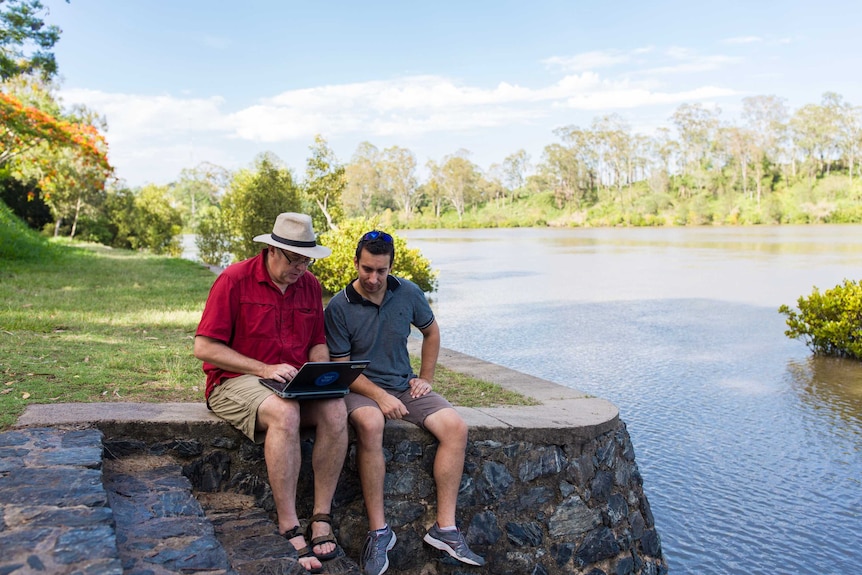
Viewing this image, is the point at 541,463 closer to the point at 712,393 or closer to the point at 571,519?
the point at 571,519

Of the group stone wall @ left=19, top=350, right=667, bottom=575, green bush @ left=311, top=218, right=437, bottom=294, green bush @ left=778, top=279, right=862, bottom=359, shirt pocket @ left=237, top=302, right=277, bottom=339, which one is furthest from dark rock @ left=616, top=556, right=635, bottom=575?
green bush @ left=311, top=218, right=437, bottom=294

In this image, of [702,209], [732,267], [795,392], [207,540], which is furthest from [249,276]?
[702,209]

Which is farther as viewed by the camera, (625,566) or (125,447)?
(625,566)

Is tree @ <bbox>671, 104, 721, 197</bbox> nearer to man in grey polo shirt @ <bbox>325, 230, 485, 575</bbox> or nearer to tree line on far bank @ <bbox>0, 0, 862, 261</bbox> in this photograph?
tree line on far bank @ <bbox>0, 0, 862, 261</bbox>

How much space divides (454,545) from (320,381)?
102 centimetres

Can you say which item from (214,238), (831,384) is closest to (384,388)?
(831,384)

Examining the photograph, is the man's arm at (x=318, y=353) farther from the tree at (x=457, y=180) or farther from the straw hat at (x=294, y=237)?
the tree at (x=457, y=180)

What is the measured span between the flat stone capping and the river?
96cm

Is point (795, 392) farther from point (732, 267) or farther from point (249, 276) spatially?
point (732, 267)

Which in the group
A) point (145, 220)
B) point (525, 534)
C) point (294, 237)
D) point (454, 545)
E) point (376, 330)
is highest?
point (294, 237)

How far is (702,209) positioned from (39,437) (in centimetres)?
6552

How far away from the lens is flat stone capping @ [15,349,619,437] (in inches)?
142

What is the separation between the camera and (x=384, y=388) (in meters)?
3.96

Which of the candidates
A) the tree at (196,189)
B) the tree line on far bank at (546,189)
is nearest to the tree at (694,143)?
the tree line on far bank at (546,189)
